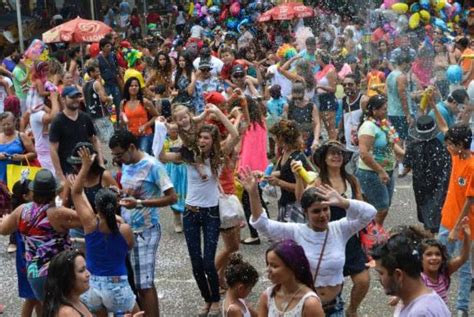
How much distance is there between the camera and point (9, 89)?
43.5 feet

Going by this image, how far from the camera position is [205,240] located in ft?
21.5

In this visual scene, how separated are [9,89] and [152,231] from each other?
779cm

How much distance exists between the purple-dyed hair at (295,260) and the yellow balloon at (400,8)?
1446 centimetres

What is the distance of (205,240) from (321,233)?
1697 mm

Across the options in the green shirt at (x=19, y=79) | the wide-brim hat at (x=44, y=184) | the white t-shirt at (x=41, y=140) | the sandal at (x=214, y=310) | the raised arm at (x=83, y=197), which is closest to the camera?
the raised arm at (x=83, y=197)

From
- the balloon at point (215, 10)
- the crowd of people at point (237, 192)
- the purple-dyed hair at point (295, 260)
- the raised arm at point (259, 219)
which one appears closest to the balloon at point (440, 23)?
the crowd of people at point (237, 192)

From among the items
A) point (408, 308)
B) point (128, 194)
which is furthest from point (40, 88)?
point (408, 308)

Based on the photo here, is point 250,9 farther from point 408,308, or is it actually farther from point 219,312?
point 408,308

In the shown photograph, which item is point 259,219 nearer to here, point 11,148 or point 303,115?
point 11,148

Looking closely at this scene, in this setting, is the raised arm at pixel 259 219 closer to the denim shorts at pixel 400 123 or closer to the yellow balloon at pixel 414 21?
the denim shorts at pixel 400 123

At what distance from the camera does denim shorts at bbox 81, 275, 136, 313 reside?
17.9 feet

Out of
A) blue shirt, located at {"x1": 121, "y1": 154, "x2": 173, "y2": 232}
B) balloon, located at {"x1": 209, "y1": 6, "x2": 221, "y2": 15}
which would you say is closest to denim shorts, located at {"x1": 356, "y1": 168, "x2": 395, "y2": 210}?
blue shirt, located at {"x1": 121, "y1": 154, "x2": 173, "y2": 232}

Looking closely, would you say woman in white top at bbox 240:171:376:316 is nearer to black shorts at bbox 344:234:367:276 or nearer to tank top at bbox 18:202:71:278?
black shorts at bbox 344:234:367:276

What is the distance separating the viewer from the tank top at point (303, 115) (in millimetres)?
9844
